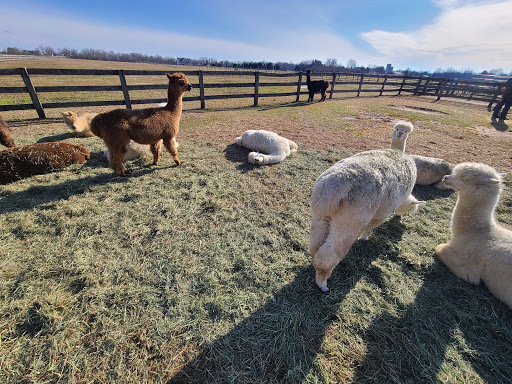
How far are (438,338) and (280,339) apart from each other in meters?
1.53

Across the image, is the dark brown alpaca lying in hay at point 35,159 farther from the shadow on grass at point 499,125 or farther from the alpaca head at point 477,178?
the shadow on grass at point 499,125

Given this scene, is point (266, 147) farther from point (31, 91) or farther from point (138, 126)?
point (31, 91)

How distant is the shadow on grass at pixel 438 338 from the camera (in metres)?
1.86

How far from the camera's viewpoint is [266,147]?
5.96 metres

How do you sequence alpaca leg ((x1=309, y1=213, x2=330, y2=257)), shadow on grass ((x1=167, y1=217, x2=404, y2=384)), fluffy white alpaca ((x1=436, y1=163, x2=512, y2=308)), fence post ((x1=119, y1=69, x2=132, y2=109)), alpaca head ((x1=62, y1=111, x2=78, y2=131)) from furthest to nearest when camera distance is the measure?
fence post ((x1=119, y1=69, x2=132, y2=109)) → alpaca head ((x1=62, y1=111, x2=78, y2=131)) → fluffy white alpaca ((x1=436, y1=163, x2=512, y2=308)) → alpaca leg ((x1=309, y1=213, x2=330, y2=257)) → shadow on grass ((x1=167, y1=217, x2=404, y2=384))

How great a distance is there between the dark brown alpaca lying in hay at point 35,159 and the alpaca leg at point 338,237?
5648mm

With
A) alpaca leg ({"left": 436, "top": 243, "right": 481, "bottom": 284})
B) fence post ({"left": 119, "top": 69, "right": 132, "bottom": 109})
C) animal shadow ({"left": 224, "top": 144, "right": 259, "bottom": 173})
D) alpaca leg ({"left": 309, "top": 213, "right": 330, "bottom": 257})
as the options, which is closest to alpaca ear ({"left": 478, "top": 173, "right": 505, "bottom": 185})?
alpaca leg ({"left": 436, "top": 243, "right": 481, "bottom": 284})

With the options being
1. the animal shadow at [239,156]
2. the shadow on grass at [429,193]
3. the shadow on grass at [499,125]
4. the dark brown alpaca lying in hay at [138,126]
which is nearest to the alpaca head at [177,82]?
the dark brown alpaca lying in hay at [138,126]

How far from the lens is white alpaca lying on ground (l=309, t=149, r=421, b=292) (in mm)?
2064

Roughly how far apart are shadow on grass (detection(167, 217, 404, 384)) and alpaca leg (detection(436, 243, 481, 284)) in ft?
3.87

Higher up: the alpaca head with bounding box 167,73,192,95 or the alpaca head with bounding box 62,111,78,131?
the alpaca head with bounding box 167,73,192,95

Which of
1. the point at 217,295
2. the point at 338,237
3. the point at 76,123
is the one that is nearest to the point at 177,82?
the point at 76,123

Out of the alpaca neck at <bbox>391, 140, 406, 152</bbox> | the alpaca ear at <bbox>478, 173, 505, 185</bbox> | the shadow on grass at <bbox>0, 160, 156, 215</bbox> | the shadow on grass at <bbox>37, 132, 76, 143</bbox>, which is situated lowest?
the shadow on grass at <bbox>0, 160, 156, 215</bbox>

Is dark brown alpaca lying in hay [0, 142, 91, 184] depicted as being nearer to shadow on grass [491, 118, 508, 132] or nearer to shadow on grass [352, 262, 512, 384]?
shadow on grass [352, 262, 512, 384]
